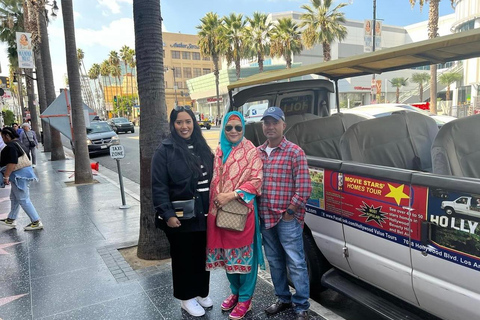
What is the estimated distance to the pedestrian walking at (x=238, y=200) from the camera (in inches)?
114

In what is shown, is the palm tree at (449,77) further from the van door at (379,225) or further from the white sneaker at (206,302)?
the white sneaker at (206,302)

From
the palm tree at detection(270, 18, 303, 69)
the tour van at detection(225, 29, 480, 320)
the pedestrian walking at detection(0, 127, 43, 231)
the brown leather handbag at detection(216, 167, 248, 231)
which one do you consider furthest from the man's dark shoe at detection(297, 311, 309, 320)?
the palm tree at detection(270, 18, 303, 69)

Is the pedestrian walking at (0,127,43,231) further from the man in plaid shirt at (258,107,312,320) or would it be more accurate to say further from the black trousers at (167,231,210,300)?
the man in plaid shirt at (258,107,312,320)

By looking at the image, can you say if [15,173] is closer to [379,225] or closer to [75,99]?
[75,99]

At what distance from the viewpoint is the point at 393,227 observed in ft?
8.38

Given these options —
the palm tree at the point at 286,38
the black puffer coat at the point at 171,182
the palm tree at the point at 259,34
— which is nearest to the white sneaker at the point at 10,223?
the black puffer coat at the point at 171,182

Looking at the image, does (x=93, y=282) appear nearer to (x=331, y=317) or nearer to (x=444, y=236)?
(x=331, y=317)

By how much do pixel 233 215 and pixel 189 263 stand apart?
A: 28.3 inches

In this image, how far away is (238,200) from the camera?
9.43 feet

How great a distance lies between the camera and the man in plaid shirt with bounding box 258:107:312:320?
2.88 meters

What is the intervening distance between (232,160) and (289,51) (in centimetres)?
3438

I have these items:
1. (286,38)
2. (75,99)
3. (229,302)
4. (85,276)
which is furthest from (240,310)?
(286,38)

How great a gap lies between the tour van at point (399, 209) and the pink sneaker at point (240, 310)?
730 mm

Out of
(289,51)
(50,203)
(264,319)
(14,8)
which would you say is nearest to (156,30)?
(264,319)
